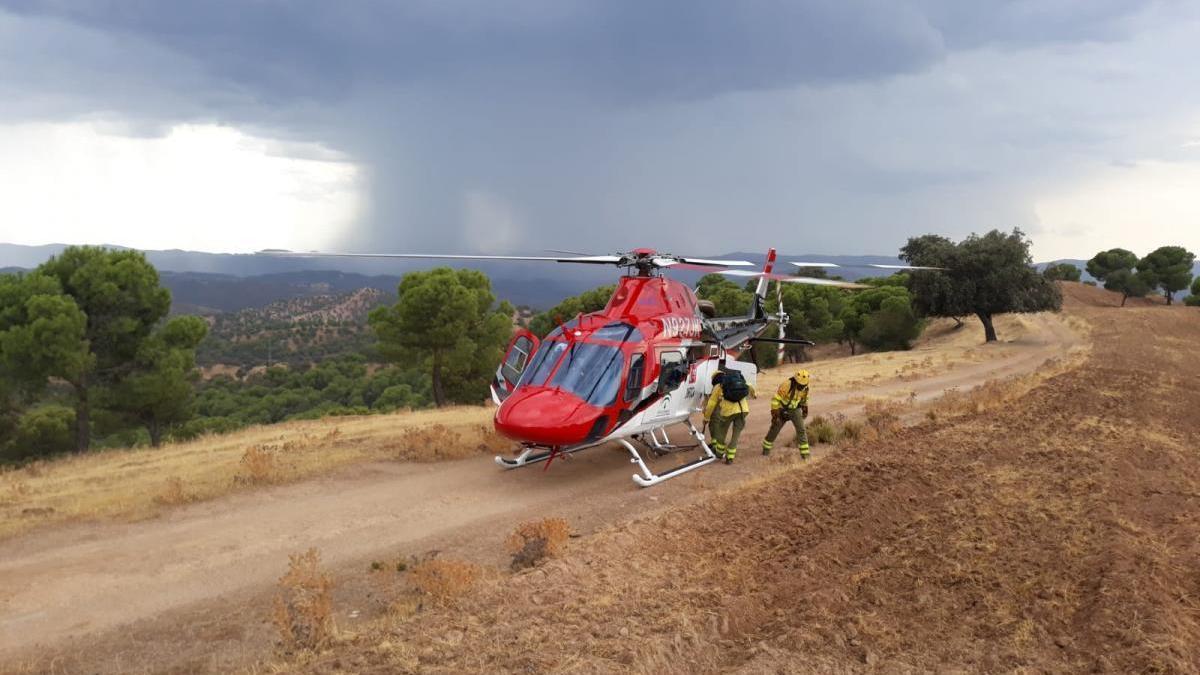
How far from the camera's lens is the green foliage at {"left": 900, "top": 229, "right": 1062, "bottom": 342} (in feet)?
123

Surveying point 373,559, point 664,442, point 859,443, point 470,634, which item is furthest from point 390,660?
point 859,443

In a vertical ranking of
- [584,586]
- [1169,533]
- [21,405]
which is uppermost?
[1169,533]

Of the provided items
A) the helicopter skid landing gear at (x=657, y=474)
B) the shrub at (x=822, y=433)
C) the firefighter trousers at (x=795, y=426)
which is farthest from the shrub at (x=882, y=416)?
the helicopter skid landing gear at (x=657, y=474)

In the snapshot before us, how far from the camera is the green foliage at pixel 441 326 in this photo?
95.8ft

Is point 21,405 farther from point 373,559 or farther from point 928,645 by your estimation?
point 928,645

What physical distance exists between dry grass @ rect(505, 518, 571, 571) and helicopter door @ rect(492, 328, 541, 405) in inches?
188

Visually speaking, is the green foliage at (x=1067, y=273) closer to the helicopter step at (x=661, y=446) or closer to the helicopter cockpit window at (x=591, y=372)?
the helicopter step at (x=661, y=446)

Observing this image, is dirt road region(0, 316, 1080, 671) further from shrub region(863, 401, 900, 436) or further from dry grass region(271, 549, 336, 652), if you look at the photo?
shrub region(863, 401, 900, 436)

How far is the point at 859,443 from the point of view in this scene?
45.0 ft

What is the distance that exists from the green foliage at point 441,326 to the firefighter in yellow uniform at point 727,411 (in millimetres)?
17787

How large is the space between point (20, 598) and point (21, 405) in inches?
874

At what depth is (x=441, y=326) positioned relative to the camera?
2930 centimetres

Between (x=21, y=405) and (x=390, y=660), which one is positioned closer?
(x=390, y=660)

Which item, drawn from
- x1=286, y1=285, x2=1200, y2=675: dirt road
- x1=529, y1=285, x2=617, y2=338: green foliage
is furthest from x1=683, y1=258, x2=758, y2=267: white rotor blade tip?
x1=529, y1=285, x2=617, y2=338: green foliage
